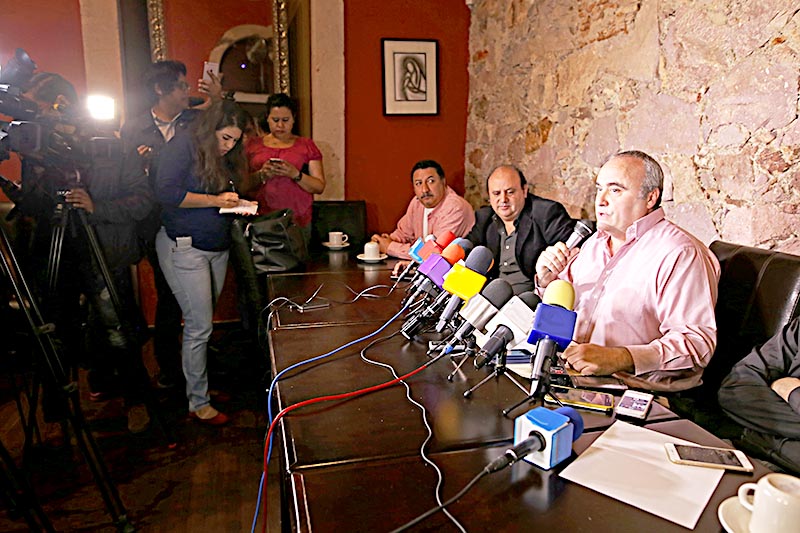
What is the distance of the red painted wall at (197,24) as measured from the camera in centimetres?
368

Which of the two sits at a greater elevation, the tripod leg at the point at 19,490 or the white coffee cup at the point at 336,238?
the white coffee cup at the point at 336,238

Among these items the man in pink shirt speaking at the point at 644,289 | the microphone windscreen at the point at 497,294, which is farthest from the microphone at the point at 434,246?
the microphone windscreen at the point at 497,294

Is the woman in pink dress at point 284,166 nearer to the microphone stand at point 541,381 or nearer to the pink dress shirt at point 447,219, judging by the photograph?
the pink dress shirt at point 447,219

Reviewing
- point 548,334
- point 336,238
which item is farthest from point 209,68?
point 548,334

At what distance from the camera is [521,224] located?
2609mm

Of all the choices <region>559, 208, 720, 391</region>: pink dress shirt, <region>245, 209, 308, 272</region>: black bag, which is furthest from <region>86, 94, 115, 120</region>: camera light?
<region>559, 208, 720, 391</region>: pink dress shirt

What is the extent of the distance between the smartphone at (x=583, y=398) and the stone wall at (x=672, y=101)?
1173 mm

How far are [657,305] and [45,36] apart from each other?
12.5ft

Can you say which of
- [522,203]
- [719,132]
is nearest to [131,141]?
[522,203]

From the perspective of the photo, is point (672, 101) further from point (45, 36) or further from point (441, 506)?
point (45, 36)

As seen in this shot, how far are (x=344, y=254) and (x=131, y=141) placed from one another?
1282 mm

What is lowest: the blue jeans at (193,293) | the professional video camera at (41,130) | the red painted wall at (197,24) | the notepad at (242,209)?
the blue jeans at (193,293)

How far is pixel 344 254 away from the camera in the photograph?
334 cm

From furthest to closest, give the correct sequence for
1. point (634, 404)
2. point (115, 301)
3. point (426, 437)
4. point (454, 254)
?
point (115, 301) < point (454, 254) < point (634, 404) < point (426, 437)
